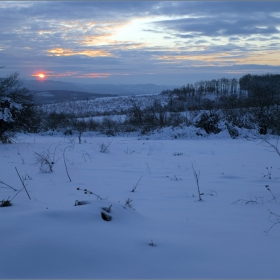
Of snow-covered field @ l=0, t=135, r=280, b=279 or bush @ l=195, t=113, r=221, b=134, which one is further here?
bush @ l=195, t=113, r=221, b=134

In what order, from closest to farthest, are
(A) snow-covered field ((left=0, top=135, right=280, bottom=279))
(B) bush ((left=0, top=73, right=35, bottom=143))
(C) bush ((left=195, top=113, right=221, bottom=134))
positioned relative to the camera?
(A) snow-covered field ((left=0, top=135, right=280, bottom=279)) < (B) bush ((left=0, top=73, right=35, bottom=143)) < (C) bush ((left=195, top=113, right=221, bottom=134))

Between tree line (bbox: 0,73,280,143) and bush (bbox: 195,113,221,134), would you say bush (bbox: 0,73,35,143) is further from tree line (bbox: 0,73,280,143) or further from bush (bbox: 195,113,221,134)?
bush (bbox: 195,113,221,134)

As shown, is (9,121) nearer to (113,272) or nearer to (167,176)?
(167,176)

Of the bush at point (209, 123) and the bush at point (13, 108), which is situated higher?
the bush at point (13, 108)

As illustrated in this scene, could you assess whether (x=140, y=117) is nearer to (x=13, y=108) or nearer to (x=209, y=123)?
(x=209, y=123)

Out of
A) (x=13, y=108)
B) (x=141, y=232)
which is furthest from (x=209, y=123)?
(x=141, y=232)

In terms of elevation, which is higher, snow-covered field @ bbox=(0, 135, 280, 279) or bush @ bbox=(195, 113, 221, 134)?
snow-covered field @ bbox=(0, 135, 280, 279)

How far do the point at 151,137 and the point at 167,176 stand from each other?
572 inches

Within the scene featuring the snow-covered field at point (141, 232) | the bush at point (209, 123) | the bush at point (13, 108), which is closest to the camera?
the snow-covered field at point (141, 232)

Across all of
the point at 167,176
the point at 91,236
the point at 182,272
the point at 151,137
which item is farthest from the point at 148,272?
the point at 151,137

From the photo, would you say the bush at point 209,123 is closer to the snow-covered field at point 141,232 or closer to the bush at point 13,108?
the bush at point 13,108

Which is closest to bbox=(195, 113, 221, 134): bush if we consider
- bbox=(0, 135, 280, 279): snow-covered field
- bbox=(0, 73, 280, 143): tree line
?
bbox=(0, 73, 280, 143): tree line

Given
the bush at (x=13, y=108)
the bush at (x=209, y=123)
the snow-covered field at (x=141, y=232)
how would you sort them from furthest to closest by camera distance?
the bush at (x=209, y=123) → the bush at (x=13, y=108) → the snow-covered field at (x=141, y=232)

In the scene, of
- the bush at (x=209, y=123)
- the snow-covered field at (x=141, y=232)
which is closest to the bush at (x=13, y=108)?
the snow-covered field at (x=141, y=232)
